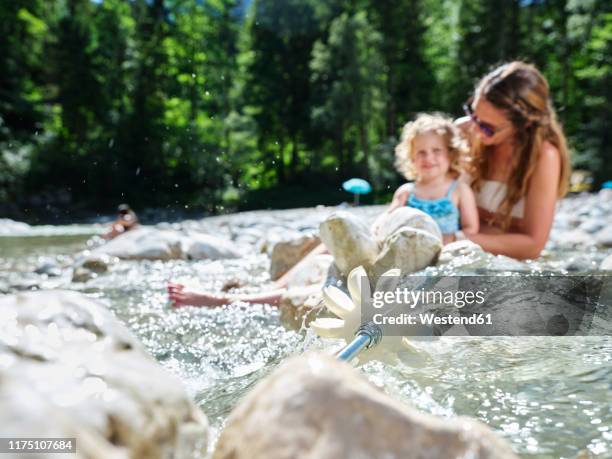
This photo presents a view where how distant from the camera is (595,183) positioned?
70.7 ft

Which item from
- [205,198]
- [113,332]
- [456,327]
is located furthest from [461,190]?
[205,198]

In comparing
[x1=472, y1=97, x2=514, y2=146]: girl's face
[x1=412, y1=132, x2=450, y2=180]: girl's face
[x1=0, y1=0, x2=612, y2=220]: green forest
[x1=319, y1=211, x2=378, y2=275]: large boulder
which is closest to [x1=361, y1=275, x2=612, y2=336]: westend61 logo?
[x1=319, y1=211, x2=378, y2=275]: large boulder

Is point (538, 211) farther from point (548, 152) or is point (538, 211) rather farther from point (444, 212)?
point (444, 212)

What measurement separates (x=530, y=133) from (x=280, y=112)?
24562 mm

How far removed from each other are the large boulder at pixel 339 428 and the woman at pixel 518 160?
2.73 m

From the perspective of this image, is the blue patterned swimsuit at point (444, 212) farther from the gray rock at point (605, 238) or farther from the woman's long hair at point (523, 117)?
the gray rock at point (605, 238)

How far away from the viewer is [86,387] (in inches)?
32.2

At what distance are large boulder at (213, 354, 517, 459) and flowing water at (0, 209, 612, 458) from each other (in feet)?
1.40

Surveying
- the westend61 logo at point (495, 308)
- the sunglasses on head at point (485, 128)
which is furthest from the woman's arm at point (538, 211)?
the westend61 logo at point (495, 308)

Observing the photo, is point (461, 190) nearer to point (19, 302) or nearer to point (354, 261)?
point (354, 261)

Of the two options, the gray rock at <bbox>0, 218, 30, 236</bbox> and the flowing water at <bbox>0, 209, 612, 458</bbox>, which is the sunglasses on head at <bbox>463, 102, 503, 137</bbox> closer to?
the flowing water at <bbox>0, 209, 612, 458</bbox>

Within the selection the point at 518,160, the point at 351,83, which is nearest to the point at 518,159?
the point at 518,160

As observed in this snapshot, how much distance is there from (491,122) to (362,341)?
10.1 feet

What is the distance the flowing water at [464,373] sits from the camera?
1252 mm
